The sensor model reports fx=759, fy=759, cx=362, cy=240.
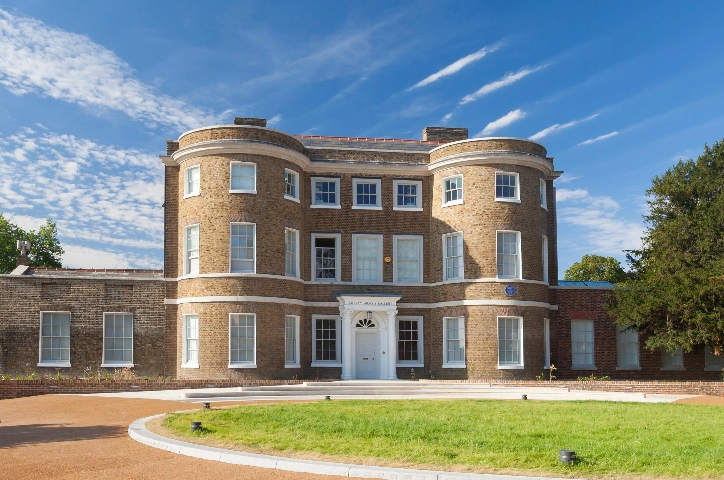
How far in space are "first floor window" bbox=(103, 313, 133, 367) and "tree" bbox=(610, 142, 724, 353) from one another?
19.7m

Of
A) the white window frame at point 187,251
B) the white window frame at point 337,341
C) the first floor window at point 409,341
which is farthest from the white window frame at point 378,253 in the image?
the white window frame at point 187,251

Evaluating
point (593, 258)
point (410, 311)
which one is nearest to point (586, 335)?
point (410, 311)

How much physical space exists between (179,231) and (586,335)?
57.9 feet

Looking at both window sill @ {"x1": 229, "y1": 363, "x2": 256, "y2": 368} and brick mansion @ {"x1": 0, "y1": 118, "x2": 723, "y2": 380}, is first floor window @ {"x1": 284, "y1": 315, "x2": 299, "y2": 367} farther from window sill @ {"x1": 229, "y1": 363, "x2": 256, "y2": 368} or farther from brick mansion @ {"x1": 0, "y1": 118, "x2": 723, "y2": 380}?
window sill @ {"x1": 229, "y1": 363, "x2": 256, "y2": 368}

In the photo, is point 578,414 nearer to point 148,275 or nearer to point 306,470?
point 306,470

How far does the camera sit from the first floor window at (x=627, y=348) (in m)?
32.6

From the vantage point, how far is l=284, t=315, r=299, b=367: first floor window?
2941cm

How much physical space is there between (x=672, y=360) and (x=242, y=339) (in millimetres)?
18442

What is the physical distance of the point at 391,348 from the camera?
30.6 metres

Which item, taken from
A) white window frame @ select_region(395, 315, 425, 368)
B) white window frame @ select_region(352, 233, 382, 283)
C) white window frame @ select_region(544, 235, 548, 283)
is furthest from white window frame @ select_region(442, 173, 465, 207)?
white window frame @ select_region(395, 315, 425, 368)

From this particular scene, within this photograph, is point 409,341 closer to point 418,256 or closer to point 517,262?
point 418,256

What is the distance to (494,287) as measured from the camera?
29844 millimetres

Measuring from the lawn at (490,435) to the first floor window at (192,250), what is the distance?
461 inches

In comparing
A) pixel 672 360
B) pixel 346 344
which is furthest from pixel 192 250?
pixel 672 360
